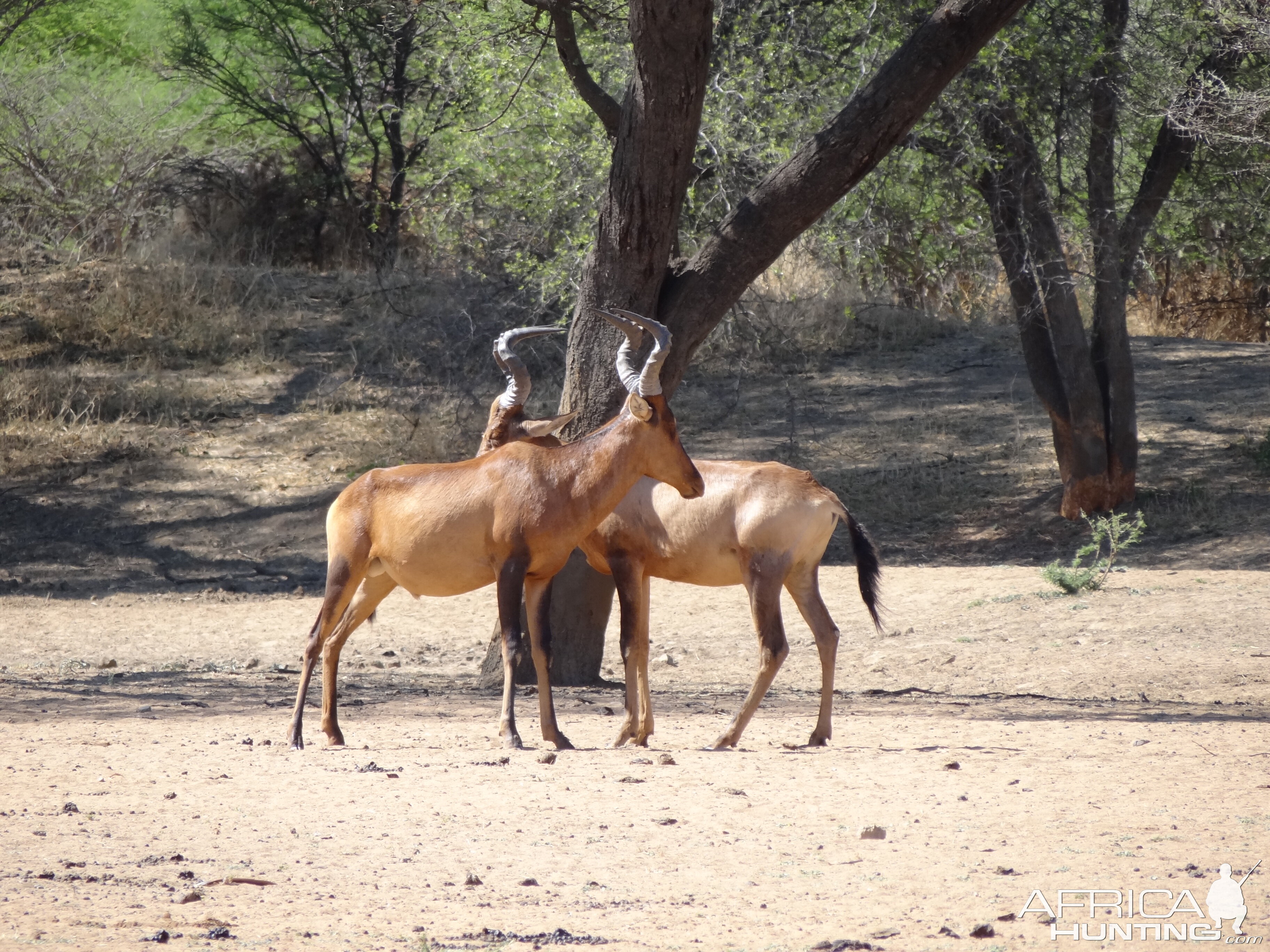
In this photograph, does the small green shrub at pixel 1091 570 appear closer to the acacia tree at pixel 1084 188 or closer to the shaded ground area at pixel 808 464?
the shaded ground area at pixel 808 464

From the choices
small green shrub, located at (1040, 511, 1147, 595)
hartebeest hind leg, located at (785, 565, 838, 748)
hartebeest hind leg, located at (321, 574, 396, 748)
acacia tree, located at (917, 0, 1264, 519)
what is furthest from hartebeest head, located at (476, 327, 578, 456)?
acacia tree, located at (917, 0, 1264, 519)

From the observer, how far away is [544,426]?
7695 millimetres

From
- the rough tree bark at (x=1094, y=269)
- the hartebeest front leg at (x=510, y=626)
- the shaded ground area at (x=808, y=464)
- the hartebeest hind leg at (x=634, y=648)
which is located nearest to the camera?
the hartebeest front leg at (x=510, y=626)

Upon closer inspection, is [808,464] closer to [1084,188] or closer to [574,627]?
[1084,188]

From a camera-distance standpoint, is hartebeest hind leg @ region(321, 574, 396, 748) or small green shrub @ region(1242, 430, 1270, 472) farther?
small green shrub @ region(1242, 430, 1270, 472)

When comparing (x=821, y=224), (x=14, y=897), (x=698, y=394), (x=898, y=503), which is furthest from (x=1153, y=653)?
(x=698, y=394)

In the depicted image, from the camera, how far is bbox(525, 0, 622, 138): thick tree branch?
9.66 m

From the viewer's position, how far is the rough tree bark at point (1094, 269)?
44.1 ft

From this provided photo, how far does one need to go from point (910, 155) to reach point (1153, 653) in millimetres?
5747

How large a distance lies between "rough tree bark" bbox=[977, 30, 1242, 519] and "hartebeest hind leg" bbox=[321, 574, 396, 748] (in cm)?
781

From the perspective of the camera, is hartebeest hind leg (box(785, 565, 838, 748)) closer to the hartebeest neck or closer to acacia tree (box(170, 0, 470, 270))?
the hartebeest neck

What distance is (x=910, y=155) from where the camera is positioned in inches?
537

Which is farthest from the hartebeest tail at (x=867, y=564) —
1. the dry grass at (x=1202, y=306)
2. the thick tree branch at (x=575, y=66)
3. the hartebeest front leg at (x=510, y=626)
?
the dry grass at (x=1202, y=306)

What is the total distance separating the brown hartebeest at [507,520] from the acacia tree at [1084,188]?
628cm
